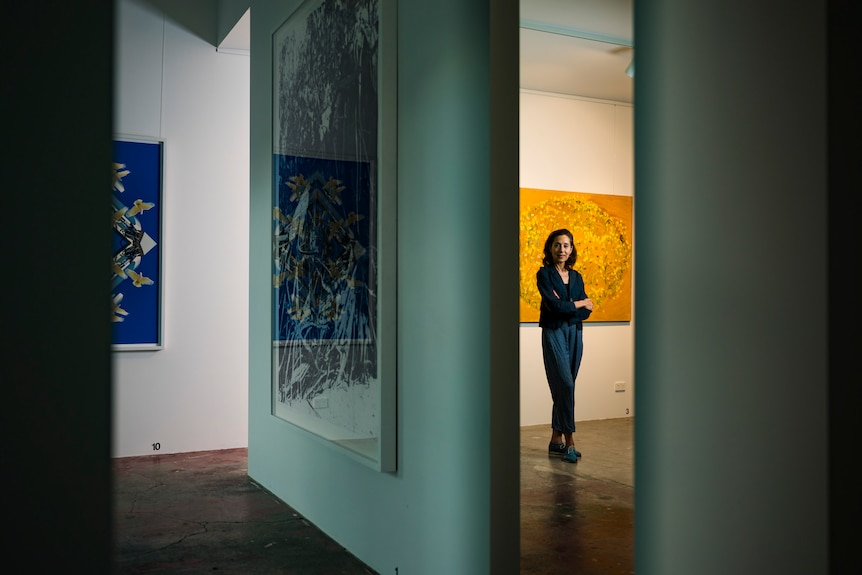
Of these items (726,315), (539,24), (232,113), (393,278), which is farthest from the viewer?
(232,113)

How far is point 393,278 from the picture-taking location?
371cm

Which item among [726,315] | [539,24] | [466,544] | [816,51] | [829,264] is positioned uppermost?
[539,24]

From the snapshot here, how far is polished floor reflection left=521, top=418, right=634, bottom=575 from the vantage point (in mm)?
4258

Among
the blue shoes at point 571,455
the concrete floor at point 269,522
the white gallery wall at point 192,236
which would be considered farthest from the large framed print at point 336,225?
the blue shoes at point 571,455

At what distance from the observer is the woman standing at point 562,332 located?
22.4 ft

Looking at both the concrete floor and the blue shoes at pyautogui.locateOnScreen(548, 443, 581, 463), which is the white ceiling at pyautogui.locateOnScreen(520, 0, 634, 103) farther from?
the concrete floor

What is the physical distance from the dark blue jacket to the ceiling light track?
7.08 ft

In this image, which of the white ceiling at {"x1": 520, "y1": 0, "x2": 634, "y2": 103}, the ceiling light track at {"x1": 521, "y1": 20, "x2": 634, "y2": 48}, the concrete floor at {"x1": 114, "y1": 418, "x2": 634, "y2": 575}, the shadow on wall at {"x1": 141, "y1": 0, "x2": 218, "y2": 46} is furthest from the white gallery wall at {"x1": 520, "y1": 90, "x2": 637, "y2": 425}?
the shadow on wall at {"x1": 141, "y1": 0, "x2": 218, "y2": 46}

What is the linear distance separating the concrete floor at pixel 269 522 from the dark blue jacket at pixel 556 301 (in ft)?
4.06

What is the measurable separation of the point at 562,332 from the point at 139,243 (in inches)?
156

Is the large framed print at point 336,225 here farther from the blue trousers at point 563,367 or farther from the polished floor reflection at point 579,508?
the blue trousers at point 563,367

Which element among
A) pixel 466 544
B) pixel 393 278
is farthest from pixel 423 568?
pixel 393 278

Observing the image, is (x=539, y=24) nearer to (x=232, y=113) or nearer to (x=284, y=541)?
(x=232, y=113)

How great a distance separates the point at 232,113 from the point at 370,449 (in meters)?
4.87
